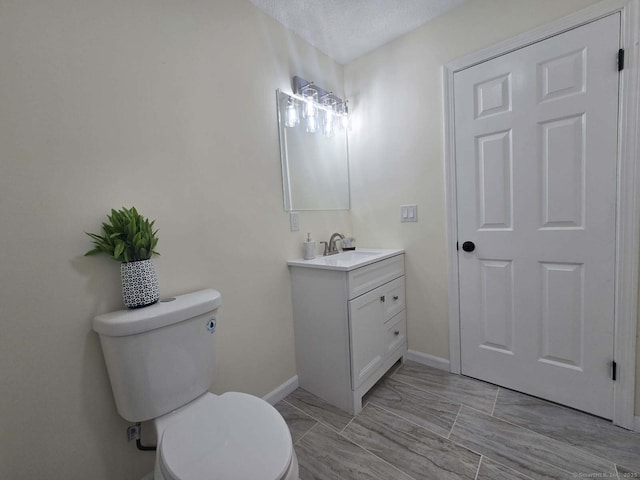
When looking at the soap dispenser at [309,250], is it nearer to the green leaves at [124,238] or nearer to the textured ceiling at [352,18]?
the green leaves at [124,238]

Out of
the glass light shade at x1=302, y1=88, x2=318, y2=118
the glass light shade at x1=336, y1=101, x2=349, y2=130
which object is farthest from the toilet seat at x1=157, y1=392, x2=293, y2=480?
the glass light shade at x1=336, y1=101, x2=349, y2=130

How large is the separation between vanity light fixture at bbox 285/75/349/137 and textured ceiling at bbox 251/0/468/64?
1.03 feet

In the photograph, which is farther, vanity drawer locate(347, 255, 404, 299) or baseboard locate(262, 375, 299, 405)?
baseboard locate(262, 375, 299, 405)

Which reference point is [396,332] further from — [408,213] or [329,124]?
[329,124]

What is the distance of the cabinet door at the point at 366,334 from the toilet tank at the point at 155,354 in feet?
2.44

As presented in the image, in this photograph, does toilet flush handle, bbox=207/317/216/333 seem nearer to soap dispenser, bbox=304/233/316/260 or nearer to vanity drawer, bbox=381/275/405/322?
soap dispenser, bbox=304/233/316/260

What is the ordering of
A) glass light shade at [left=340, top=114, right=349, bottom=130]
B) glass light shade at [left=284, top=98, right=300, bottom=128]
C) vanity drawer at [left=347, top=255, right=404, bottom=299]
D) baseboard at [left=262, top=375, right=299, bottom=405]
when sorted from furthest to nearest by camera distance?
glass light shade at [left=340, top=114, right=349, bottom=130], glass light shade at [left=284, top=98, right=300, bottom=128], baseboard at [left=262, top=375, right=299, bottom=405], vanity drawer at [left=347, top=255, right=404, bottom=299]

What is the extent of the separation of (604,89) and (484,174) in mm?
572

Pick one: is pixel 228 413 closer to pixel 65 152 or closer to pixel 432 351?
pixel 65 152

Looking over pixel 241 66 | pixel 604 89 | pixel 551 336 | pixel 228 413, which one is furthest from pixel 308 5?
pixel 551 336

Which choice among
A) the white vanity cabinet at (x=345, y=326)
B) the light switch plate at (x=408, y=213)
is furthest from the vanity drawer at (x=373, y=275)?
the light switch plate at (x=408, y=213)

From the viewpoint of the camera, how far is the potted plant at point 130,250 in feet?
3.10

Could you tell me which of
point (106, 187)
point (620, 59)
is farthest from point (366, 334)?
point (620, 59)

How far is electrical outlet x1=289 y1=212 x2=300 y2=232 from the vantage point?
1.71 meters
